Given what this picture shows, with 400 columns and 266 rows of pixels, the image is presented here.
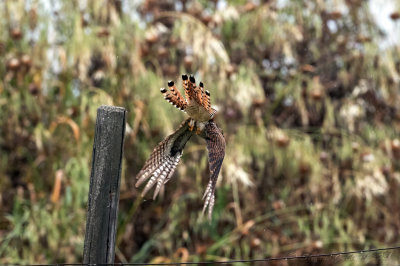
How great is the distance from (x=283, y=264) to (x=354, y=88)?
1588mm

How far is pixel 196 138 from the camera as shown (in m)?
4.11

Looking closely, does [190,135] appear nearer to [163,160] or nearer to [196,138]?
[163,160]

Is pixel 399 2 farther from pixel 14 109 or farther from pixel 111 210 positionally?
pixel 111 210

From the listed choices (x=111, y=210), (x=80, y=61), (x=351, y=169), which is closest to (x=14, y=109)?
(x=80, y=61)

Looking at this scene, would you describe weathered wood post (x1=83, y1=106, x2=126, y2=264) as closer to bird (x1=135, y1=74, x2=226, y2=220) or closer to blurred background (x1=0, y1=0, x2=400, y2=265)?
bird (x1=135, y1=74, x2=226, y2=220)

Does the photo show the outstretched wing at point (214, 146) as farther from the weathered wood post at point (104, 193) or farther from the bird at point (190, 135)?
the weathered wood post at point (104, 193)

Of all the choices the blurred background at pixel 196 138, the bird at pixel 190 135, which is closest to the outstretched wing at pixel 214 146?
the bird at pixel 190 135

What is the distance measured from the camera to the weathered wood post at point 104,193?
1.68 m

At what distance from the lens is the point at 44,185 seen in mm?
3984

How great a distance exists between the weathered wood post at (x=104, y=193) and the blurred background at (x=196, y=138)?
2.02 meters

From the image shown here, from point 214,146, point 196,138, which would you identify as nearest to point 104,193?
point 214,146

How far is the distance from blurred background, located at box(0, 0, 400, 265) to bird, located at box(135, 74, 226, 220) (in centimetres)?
204

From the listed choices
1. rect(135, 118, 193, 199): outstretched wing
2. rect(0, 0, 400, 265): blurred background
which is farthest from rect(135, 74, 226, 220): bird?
rect(0, 0, 400, 265): blurred background

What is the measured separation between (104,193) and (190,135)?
0.25 m
